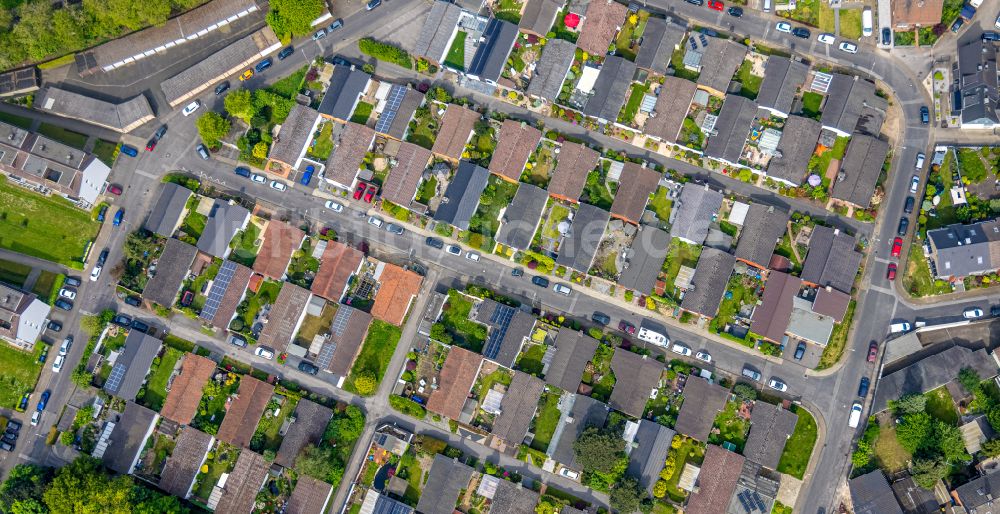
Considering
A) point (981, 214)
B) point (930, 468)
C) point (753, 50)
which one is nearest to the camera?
point (930, 468)

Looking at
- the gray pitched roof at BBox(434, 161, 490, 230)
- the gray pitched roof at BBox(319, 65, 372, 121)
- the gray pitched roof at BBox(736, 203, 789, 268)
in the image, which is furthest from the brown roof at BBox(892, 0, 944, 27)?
the gray pitched roof at BBox(319, 65, 372, 121)

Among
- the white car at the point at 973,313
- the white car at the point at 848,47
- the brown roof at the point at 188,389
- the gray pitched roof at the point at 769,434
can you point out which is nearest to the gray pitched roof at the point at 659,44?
the white car at the point at 848,47

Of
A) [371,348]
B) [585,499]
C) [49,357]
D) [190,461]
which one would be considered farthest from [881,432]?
[49,357]

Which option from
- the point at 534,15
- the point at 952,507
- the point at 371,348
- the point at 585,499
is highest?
the point at 534,15

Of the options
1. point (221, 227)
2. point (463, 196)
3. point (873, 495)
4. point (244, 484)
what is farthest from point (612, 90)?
point (244, 484)

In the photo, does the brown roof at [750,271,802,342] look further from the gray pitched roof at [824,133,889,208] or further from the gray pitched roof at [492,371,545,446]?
the gray pitched roof at [492,371,545,446]

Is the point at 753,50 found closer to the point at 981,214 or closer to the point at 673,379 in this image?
the point at 981,214
